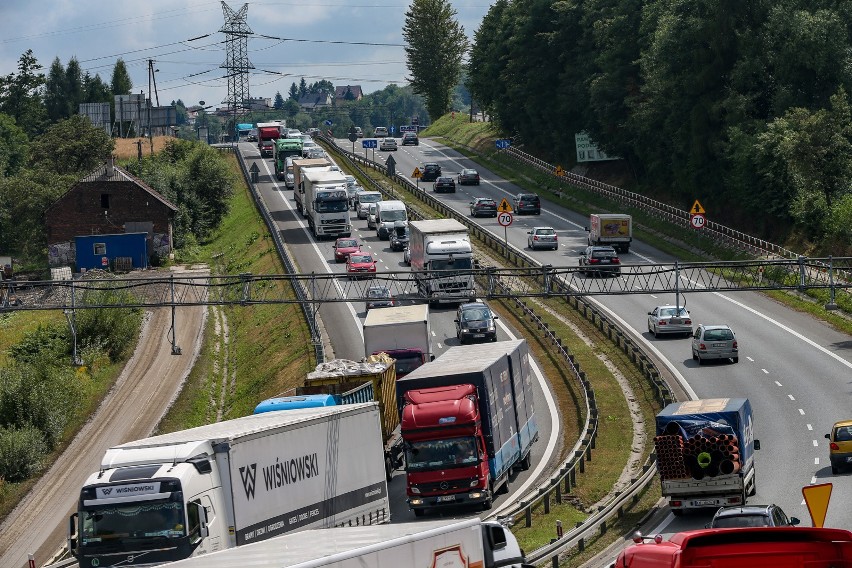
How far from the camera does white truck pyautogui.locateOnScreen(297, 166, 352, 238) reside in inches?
3593

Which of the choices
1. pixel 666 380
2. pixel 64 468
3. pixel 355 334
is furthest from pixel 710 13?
pixel 64 468

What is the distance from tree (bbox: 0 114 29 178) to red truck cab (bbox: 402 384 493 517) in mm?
120094

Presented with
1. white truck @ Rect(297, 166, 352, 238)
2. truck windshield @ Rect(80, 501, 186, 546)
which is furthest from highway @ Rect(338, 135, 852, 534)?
truck windshield @ Rect(80, 501, 186, 546)

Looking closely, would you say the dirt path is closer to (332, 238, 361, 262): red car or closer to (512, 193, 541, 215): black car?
(332, 238, 361, 262): red car

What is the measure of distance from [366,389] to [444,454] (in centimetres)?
522

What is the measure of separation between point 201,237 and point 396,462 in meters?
74.0

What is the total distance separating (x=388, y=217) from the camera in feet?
301

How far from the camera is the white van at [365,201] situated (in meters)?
102

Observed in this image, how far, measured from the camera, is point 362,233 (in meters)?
96.4

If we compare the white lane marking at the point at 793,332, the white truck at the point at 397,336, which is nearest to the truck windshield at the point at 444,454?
the white truck at the point at 397,336

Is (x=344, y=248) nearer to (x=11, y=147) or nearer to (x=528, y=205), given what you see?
(x=528, y=205)

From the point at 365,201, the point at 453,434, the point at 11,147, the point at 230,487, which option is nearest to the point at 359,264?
the point at 365,201

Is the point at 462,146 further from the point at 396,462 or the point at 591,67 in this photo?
the point at 396,462

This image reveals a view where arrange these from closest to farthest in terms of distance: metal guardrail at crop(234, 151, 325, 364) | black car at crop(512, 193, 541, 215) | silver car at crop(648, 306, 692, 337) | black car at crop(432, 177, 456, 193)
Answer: metal guardrail at crop(234, 151, 325, 364)
silver car at crop(648, 306, 692, 337)
black car at crop(512, 193, 541, 215)
black car at crop(432, 177, 456, 193)
